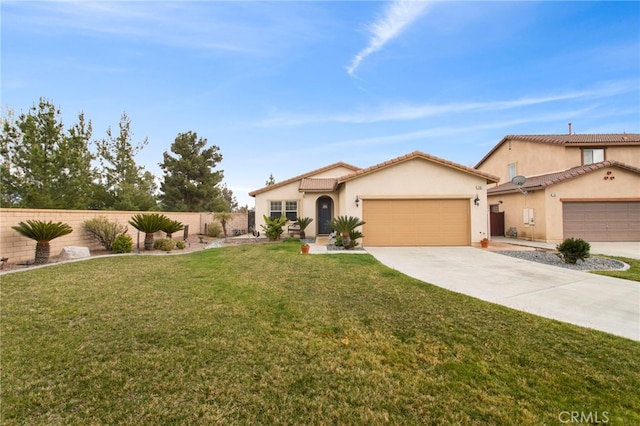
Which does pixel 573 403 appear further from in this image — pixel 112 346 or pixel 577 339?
pixel 112 346

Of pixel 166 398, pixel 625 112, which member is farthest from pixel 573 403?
pixel 625 112

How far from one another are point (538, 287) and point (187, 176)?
1168 inches

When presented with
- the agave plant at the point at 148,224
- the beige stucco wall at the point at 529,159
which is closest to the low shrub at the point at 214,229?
the agave plant at the point at 148,224

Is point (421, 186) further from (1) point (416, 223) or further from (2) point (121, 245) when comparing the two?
(2) point (121, 245)

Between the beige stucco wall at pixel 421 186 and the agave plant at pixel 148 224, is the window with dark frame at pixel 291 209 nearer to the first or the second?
the beige stucco wall at pixel 421 186

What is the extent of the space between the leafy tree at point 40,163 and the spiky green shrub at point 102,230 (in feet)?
15.0

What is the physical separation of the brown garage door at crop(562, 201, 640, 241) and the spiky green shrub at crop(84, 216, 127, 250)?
2328cm

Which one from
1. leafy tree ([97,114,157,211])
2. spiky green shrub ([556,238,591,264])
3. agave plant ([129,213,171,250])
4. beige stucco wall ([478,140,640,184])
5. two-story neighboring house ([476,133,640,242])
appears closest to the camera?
spiky green shrub ([556,238,591,264])

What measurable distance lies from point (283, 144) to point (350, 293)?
69.0ft

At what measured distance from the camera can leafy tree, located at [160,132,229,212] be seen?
28.1 metres

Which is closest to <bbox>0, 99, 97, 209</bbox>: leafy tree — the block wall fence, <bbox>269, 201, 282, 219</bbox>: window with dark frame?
the block wall fence

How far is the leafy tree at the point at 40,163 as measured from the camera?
1491 centimetres

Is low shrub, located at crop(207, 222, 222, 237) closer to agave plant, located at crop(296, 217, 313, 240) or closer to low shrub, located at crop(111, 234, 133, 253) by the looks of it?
agave plant, located at crop(296, 217, 313, 240)

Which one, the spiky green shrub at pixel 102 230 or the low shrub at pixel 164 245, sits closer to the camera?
the spiky green shrub at pixel 102 230
